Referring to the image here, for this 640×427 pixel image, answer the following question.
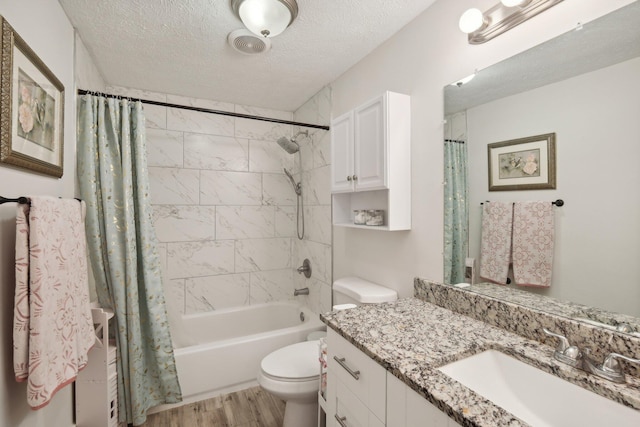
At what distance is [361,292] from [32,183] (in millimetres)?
1676

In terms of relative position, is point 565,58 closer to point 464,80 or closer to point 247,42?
point 464,80

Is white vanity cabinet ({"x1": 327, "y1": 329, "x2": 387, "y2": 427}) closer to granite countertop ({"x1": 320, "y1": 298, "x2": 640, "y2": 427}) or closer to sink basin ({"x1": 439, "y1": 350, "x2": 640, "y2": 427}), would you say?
granite countertop ({"x1": 320, "y1": 298, "x2": 640, "y2": 427})

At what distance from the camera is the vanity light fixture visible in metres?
1.11

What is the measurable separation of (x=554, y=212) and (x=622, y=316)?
0.37 meters

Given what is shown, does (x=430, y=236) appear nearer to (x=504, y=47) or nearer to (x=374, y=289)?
(x=374, y=289)

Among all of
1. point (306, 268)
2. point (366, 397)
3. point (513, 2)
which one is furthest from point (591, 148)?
point (306, 268)

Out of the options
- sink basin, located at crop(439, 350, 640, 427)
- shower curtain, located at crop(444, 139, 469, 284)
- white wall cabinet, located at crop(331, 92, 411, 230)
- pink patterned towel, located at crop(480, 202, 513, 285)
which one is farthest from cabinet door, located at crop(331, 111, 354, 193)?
sink basin, located at crop(439, 350, 640, 427)

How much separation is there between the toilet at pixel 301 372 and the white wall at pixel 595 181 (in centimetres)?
92

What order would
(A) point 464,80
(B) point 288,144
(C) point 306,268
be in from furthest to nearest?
1. (C) point 306,268
2. (B) point 288,144
3. (A) point 464,80

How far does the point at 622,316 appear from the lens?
2.99 ft

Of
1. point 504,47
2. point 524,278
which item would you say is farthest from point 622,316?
point 504,47

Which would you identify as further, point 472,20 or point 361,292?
point 361,292

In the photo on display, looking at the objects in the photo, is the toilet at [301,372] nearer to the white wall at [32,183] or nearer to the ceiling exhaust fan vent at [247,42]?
the white wall at [32,183]

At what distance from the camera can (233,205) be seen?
2977mm
